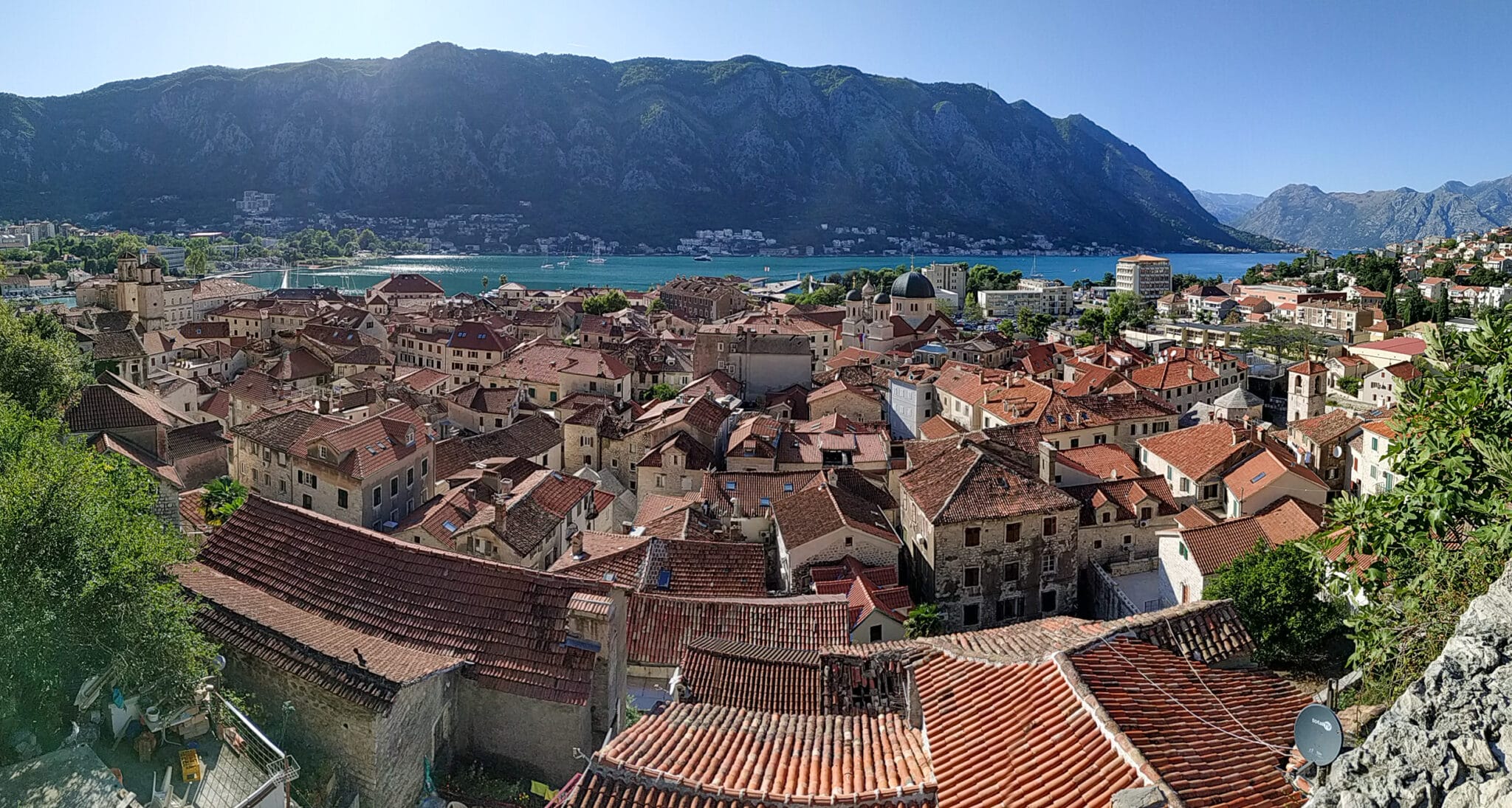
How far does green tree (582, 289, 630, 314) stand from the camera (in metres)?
107

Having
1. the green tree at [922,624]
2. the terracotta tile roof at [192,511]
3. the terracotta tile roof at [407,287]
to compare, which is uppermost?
the terracotta tile roof at [407,287]

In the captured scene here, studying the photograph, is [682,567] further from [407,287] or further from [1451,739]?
[407,287]

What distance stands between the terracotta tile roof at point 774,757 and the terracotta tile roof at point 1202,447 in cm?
3109

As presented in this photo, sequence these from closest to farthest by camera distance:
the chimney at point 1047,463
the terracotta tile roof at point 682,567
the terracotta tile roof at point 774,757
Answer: the terracotta tile roof at point 774,757 → the terracotta tile roof at point 682,567 → the chimney at point 1047,463

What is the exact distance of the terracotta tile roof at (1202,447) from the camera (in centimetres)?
3900

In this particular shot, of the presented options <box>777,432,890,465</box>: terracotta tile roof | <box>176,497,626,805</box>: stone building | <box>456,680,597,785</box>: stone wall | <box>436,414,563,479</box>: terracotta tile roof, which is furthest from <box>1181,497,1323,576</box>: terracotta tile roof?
<box>436,414,563,479</box>: terracotta tile roof

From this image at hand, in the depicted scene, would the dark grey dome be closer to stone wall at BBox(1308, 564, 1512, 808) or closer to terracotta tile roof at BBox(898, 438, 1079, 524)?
terracotta tile roof at BBox(898, 438, 1079, 524)

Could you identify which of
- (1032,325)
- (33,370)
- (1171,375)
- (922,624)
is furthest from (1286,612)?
(1032,325)

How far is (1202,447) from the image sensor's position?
40.8 meters

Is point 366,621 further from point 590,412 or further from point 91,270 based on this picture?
point 91,270

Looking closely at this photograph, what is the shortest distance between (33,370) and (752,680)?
24.9 meters

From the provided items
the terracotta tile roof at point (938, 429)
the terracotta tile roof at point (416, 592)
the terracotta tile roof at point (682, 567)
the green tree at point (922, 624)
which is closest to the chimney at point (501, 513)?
the terracotta tile roof at point (682, 567)

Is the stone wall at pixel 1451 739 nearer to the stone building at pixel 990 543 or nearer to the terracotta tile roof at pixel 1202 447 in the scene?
the stone building at pixel 990 543

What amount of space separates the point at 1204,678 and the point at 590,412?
36583 millimetres
